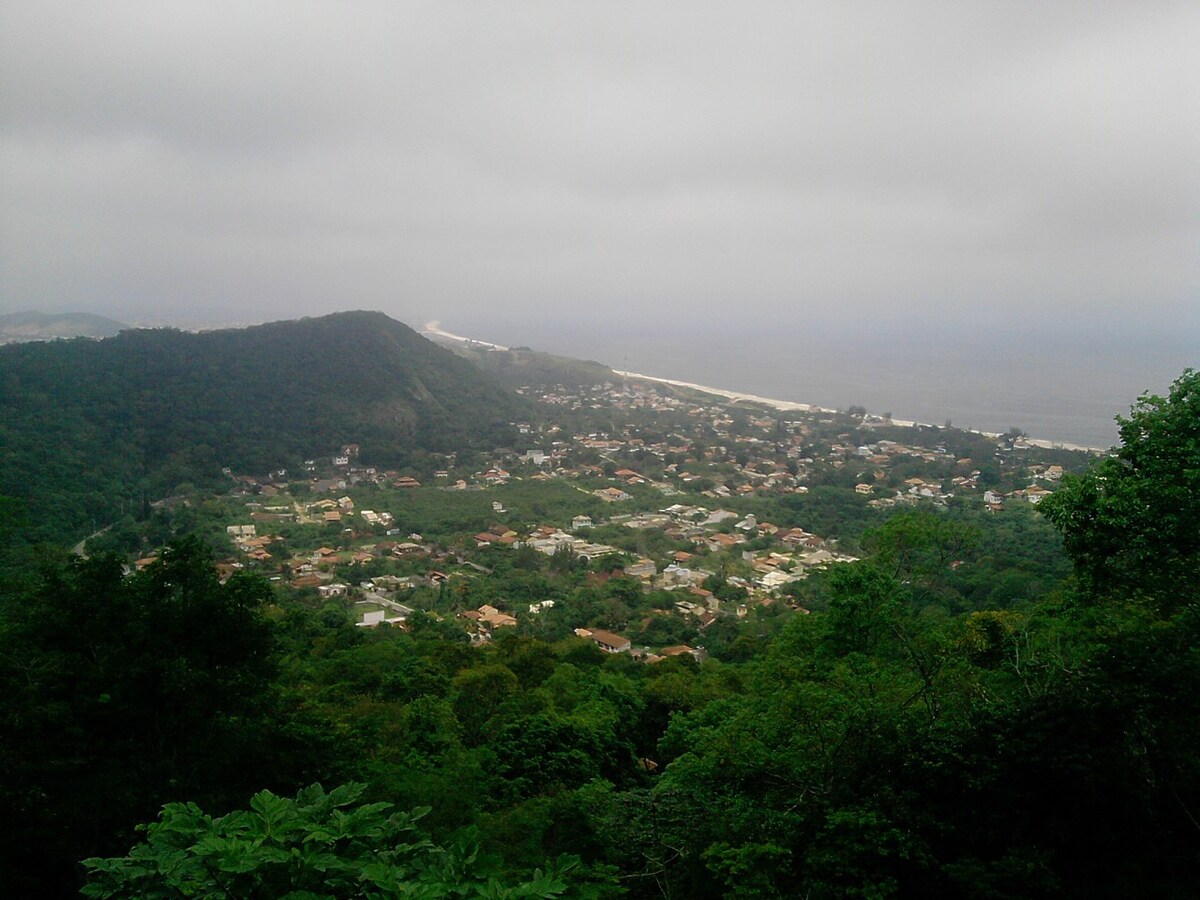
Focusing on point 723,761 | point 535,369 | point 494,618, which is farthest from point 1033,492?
point 535,369

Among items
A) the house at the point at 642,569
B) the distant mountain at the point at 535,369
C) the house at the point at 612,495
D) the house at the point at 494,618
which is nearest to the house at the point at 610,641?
the house at the point at 494,618

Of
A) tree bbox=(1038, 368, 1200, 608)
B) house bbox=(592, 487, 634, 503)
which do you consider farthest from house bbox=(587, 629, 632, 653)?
house bbox=(592, 487, 634, 503)

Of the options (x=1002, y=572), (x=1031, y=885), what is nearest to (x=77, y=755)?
(x=1031, y=885)

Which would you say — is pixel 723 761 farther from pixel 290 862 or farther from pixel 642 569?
pixel 642 569

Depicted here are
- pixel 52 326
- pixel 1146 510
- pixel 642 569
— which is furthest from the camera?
pixel 52 326

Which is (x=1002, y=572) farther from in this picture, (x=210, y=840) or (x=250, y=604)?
(x=210, y=840)

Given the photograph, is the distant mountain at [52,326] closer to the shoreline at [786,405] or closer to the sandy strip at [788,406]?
the shoreline at [786,405]
